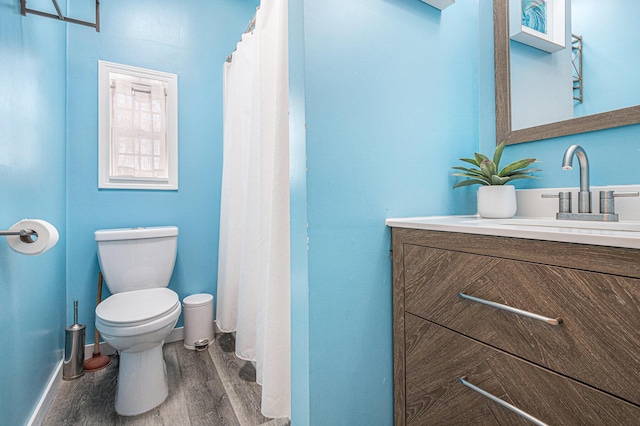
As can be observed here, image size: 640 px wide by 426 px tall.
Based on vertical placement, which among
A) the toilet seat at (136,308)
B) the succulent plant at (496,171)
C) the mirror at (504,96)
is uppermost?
the mirror at (504,96)

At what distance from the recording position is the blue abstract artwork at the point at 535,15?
1.14 meters

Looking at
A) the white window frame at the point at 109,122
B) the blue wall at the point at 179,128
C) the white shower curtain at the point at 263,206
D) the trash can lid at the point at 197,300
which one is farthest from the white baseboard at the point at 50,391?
A: the white window frame at the point at 109,122

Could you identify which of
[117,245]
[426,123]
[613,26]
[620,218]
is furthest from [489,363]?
[117,245]

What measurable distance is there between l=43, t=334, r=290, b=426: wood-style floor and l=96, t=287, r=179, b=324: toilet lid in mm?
438

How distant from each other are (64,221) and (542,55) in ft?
8.26

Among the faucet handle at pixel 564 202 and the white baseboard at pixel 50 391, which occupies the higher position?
the faucet handle at pixel 564 202

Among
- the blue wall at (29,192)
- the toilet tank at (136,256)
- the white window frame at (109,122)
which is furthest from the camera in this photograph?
the white window frame at (109,122)

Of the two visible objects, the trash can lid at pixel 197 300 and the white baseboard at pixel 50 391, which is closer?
the white baseboard at pixel 50 391

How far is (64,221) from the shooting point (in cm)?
170

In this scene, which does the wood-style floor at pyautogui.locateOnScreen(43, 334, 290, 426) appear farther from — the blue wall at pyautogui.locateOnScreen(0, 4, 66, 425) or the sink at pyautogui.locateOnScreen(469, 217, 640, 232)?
the sink at pyautogui.locateOnScreen(469, 217, 640, 232)

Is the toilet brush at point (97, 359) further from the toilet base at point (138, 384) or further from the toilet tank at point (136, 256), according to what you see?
the toilet base at point (138, 384)

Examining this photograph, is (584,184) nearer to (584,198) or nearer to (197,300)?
(584,198)

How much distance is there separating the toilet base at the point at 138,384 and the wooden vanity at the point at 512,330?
3.62 feet

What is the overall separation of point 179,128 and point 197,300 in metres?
1.18
